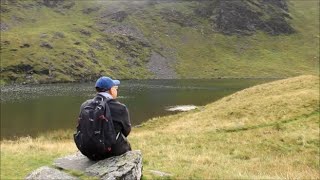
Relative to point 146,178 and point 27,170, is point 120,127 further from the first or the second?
point 27,170

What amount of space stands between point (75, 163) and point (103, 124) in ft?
8.68

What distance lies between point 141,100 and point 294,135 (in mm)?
80892

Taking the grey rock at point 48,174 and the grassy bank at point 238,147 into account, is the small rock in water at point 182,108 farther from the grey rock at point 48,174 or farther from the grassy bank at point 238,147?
the grey rock at point 48,174

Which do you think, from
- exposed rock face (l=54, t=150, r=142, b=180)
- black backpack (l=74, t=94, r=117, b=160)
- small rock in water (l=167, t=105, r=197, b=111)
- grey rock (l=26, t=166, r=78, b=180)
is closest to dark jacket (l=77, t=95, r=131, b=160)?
black backpack (l=74, t=94, r=117, b=160)

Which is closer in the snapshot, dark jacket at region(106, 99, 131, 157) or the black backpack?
the black backpack

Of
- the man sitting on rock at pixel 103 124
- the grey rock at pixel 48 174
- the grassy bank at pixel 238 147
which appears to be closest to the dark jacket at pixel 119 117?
the man sitting on rock at pixel 103 124

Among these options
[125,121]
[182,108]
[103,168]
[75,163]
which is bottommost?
[182,108]

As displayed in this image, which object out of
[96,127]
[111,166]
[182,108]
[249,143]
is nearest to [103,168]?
[111,166]

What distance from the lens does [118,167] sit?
43.2 ft

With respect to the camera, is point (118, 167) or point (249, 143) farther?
point (249, 143)

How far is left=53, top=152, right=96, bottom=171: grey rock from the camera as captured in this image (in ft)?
45.4

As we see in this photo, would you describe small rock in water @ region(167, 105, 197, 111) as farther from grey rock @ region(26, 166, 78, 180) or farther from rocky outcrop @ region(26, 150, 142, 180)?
grey rock @ region(26, 166, 78, 180)

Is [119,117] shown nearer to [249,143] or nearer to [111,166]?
[111,166]

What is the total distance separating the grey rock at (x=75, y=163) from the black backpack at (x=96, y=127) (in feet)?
3.60
